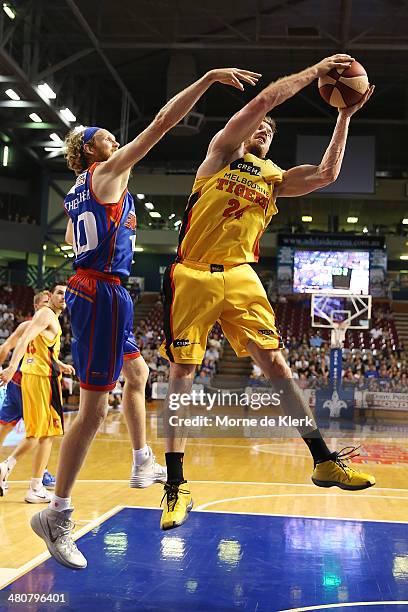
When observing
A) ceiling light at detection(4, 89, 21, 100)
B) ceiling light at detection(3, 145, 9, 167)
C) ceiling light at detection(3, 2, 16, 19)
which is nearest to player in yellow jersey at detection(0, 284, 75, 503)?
ceiling light at detection(3, 2, 16, 19)

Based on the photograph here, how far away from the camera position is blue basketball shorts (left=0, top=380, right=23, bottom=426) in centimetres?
786

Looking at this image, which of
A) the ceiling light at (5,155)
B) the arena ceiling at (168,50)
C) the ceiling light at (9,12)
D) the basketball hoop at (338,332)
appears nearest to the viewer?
the ceiling light at (9,12)

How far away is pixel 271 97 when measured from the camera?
382 centimetres

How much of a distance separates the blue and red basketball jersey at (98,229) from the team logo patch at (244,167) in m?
0.70

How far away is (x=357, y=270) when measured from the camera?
26188 millimetres

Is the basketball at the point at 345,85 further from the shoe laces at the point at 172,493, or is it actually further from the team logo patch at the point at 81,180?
the shoe laces at the point at 172,493

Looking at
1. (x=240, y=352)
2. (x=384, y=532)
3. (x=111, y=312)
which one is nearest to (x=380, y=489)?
(x=384, y=532)

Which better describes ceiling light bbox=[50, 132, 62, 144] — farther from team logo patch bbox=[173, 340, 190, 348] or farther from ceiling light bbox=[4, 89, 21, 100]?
team logo patch bbox=[173, 340, 190, 348]

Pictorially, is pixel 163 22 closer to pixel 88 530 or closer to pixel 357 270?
pixel 357 270

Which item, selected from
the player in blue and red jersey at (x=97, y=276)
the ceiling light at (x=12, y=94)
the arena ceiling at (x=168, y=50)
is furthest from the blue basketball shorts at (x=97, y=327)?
the ceiling light at (x=12, y=94)

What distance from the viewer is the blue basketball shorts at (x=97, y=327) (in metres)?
3.67

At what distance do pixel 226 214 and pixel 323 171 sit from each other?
2.47 feet

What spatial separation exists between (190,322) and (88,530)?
9.12ft

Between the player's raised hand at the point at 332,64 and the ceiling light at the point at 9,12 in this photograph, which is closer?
the player's raised hand at the point at 332,64
